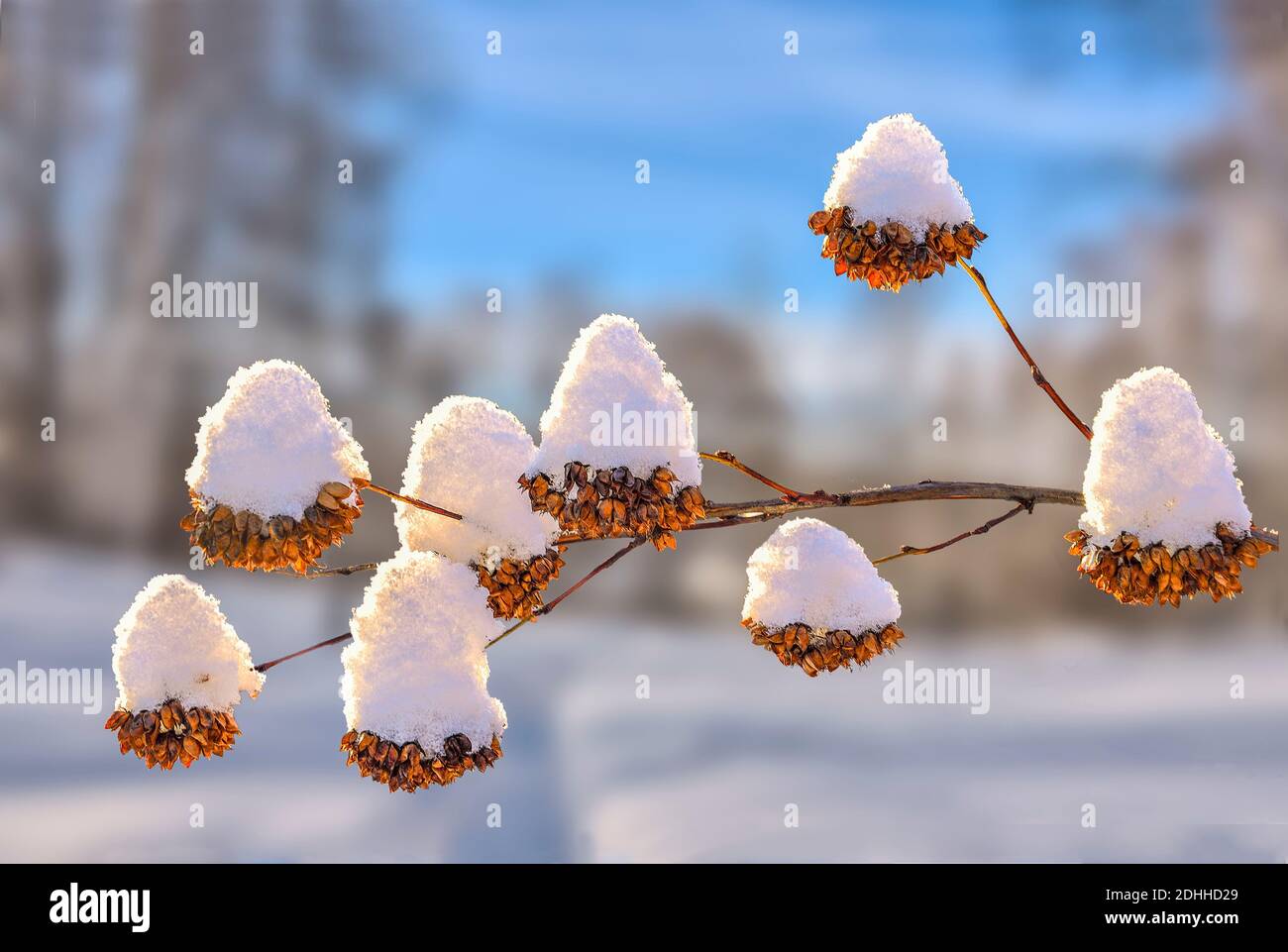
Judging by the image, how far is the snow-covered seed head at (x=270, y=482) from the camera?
68 centimetres

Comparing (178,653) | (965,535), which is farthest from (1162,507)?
(178,653)

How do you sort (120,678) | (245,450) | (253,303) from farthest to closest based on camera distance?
(253,303)
(120,678)
(245,450)

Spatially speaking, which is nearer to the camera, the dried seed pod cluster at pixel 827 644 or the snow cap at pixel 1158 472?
the snow cap at pixel 1158 472

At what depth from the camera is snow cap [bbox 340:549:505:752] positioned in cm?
73

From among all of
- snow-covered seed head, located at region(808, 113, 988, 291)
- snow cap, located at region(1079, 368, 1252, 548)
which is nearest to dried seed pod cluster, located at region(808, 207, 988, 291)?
snow-covered seed head, located at region(808, 113, 988, 291)

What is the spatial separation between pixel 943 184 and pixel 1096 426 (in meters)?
0.22

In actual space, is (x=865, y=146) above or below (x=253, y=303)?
below

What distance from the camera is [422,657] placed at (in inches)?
29.7

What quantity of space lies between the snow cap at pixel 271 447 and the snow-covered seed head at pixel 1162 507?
53 centimetres

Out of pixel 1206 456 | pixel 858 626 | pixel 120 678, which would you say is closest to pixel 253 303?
pixel 120 678

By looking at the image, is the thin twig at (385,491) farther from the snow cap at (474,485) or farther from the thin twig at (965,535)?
the thin twig at (965,535)

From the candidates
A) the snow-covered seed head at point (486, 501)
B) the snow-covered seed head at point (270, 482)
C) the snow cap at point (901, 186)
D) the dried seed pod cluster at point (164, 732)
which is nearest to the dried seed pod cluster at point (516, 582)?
the snow-covered seed head at point (486, 501)

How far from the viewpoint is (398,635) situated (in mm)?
760

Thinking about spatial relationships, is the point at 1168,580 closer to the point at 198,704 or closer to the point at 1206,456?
the point at 1206,456
